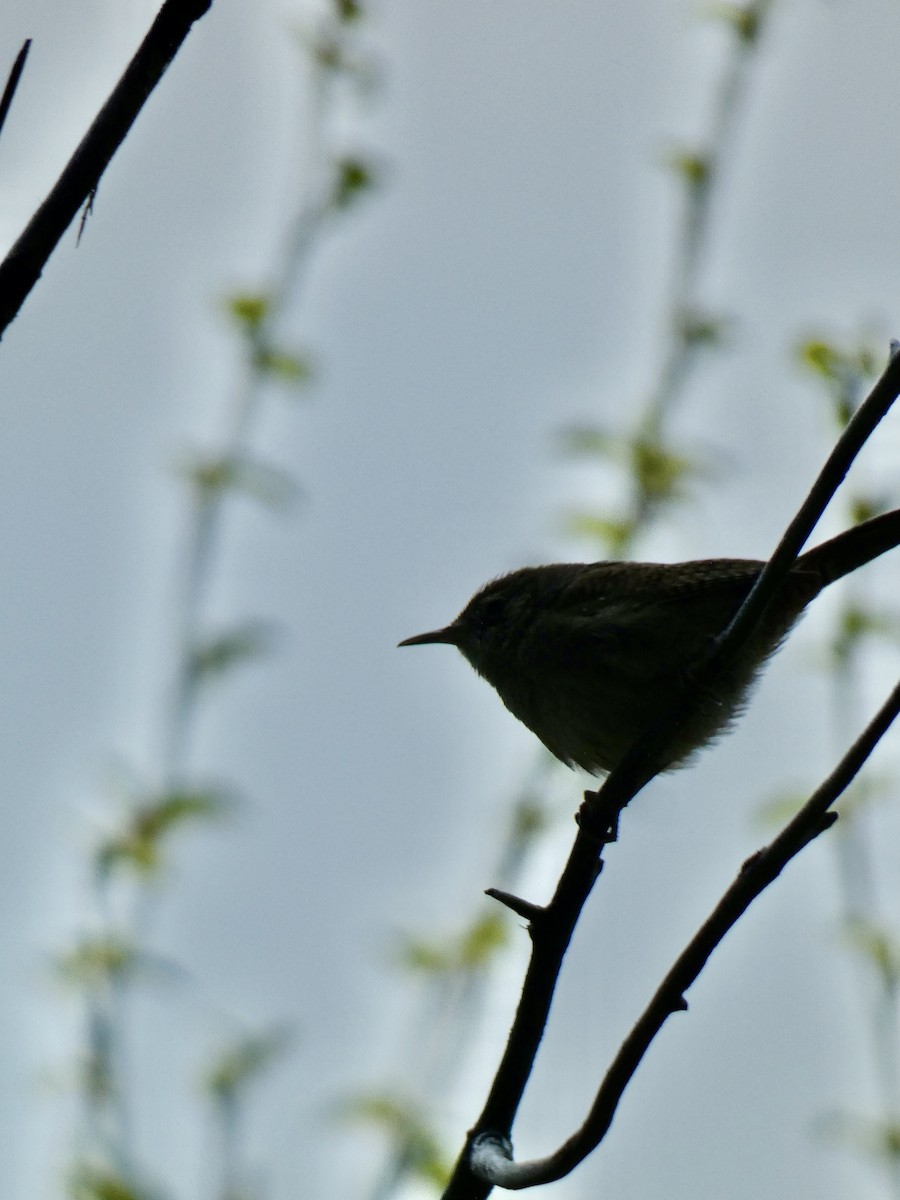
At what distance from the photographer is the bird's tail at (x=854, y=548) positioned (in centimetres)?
328

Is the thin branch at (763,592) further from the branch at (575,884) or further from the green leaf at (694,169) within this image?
the green leaf at (694,169)

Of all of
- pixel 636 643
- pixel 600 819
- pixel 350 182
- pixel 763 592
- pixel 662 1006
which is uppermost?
pixel 350 182

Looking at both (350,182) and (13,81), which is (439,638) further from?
(13,81)

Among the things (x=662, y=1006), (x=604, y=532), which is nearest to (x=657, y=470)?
(x=604, y=532)

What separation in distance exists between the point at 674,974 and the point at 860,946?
2.49 metres

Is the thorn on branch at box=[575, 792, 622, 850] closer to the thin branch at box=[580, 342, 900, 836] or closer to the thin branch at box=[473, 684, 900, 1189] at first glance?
the thin branch at box=[580, 342, 900, 836]

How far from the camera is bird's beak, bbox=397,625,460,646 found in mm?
4812

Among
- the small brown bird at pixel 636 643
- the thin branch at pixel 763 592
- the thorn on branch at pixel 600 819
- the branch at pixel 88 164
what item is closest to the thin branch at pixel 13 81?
the branch at pixel 88 164

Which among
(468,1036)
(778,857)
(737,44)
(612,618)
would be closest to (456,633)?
(612,618)

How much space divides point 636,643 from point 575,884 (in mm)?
1746

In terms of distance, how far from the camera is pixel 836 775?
1.80 meters

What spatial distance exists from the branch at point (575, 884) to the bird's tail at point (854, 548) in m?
1.09

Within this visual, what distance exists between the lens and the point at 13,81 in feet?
4.79

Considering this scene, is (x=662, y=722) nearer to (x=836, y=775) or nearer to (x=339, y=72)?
(x=836, y=775)
